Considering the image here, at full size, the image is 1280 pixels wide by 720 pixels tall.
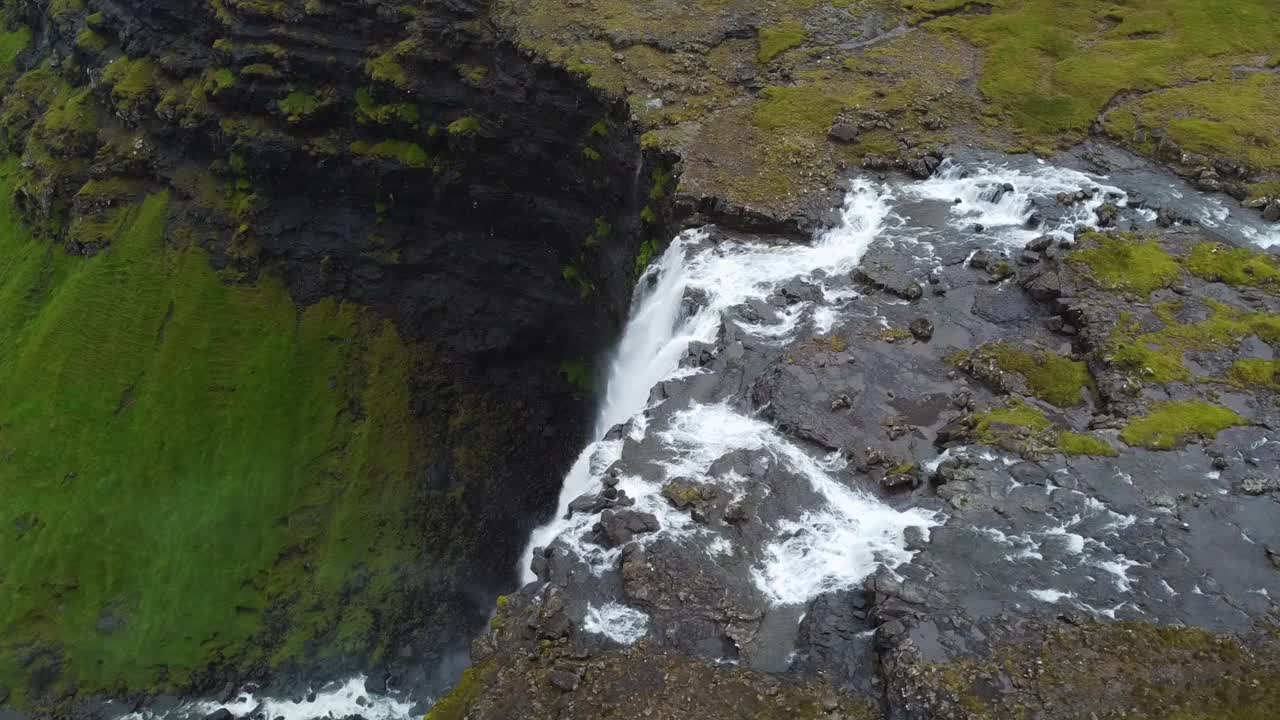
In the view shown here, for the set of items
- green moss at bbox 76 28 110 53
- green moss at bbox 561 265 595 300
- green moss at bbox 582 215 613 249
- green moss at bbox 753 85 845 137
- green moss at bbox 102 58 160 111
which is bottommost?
green moss at bbox 561 265 595 300

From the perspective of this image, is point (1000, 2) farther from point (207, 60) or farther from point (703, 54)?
point (207, 60)

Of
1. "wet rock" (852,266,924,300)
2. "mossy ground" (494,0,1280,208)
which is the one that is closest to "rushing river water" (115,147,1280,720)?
"wet rock" (852,266,924,300)

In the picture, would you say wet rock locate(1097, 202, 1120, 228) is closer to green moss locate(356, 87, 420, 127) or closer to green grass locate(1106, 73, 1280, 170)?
green grass locate(1106, 73, 1280, 170)

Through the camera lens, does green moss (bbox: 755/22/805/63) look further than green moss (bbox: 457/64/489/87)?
No

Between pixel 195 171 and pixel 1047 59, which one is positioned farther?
pixel 195 171

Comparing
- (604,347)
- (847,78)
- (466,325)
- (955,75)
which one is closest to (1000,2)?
(955,75)

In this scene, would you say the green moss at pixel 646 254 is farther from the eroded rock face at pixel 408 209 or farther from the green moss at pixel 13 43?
the green moss at pixel 13 43
